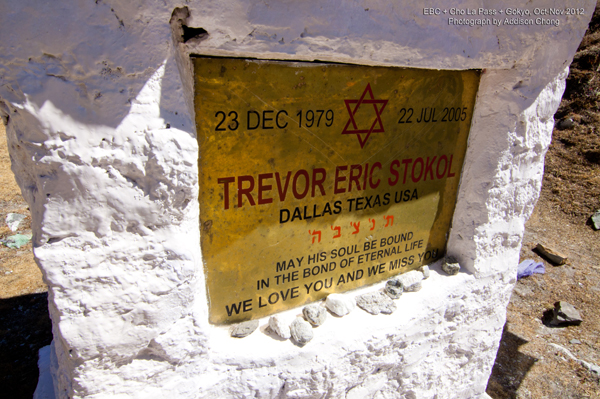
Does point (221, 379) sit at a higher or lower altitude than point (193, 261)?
lower

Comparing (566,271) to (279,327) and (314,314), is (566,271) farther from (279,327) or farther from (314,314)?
(279,327)

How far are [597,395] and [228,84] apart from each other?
314 centimetres

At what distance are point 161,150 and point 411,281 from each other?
1.38 m

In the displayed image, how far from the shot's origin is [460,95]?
1.75 metres

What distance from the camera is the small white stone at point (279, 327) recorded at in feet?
4.83

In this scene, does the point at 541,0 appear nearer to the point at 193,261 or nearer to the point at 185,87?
the point at 185,87

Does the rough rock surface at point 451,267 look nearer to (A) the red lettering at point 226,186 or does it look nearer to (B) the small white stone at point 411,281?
(B) the small white stone at point 411,281

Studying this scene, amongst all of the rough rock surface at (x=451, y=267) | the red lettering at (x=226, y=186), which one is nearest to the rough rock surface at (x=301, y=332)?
the red lettering at (x=226, y=186)

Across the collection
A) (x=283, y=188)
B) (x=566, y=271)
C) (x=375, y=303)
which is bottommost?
(x=566, y=271)

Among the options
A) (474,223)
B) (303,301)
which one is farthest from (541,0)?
(303,301)

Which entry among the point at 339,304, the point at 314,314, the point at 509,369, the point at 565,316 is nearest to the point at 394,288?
the point at 339,304

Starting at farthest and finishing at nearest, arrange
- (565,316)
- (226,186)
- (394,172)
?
(565,316) < (394,172) < (226,186)

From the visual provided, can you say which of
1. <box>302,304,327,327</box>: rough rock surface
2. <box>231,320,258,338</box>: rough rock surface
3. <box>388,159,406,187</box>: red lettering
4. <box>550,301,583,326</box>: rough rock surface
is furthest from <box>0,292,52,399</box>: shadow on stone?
<box>550,301,583,326</box>: rough rock surface

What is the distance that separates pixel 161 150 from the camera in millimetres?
1028
